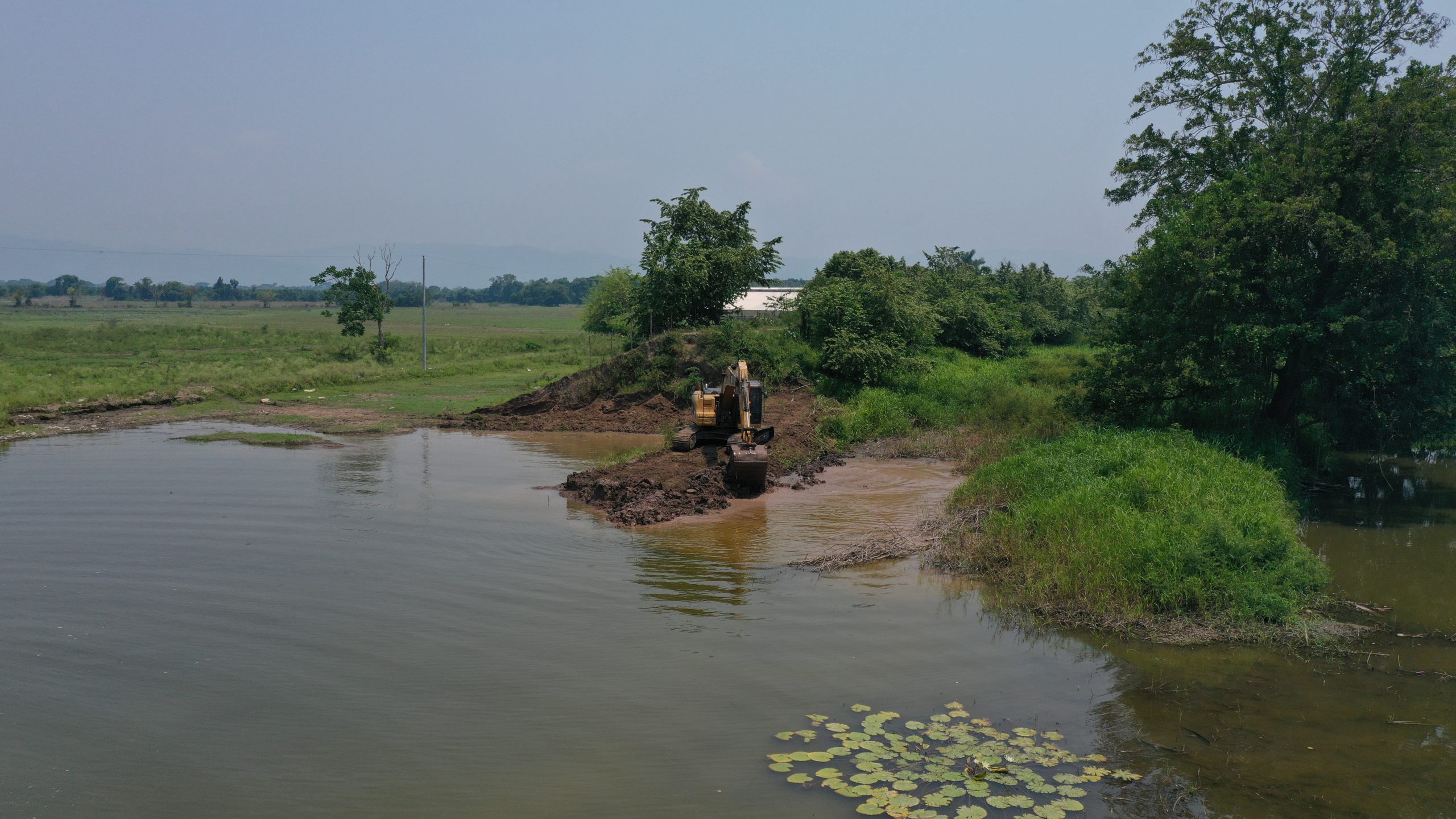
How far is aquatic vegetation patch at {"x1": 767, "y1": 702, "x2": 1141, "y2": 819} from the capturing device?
671 cm

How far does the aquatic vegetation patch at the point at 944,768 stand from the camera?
6.71 m

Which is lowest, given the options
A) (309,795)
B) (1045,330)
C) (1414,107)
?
(309,795)

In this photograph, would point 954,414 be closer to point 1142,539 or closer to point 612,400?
point 612,400

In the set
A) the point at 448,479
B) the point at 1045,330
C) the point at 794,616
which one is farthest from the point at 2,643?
the point at 1045,330

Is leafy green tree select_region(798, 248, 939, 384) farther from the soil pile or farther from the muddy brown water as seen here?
the muddy brown water

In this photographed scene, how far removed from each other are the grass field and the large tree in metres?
20.0

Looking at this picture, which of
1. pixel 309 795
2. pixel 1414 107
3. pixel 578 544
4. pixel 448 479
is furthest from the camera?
pixel 448 479

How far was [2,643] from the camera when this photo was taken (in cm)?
957

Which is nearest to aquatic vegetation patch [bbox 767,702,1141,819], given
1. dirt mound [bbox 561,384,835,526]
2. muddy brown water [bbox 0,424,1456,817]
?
muddy brown water [bbox 0,424,1456,817]

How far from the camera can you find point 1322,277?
718 inches

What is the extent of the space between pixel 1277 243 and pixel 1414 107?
291 centimetres

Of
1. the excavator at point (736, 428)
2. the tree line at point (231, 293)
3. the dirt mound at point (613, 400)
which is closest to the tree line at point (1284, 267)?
the dirt mound at point (613, 400)

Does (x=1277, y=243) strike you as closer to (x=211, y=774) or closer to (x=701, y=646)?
(x=701, y=646)

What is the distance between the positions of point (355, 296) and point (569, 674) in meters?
41.2
